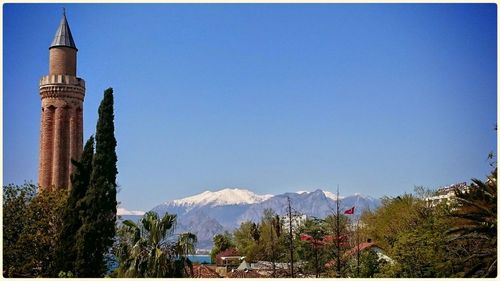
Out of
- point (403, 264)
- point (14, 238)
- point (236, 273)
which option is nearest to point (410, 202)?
point (236, 273)

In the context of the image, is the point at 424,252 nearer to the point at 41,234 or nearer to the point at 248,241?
the point at 41,234

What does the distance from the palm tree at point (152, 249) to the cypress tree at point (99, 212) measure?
296 centimetres

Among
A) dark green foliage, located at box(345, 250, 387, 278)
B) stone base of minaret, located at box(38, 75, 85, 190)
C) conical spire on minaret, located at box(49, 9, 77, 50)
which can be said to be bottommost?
dark green foliage, located at box(345, 250, 387, 278)

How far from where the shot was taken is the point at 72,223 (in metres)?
22.7

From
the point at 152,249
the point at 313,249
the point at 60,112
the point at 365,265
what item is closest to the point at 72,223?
the point at 152,249

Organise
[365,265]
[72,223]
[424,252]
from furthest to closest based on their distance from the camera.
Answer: [365,265] < [424,252] < [72,223]

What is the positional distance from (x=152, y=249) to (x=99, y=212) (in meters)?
3.96

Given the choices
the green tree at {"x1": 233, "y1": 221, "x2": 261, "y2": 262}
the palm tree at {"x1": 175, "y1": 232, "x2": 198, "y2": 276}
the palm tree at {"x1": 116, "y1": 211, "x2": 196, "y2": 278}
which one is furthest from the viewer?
the green tree at {"x1": 233, "y1": 221, "x2": 261, "y2": 262}

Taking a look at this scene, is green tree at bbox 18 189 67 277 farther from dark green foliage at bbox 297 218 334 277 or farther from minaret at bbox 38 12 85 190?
dark green foliage at bbox 297 218 334 277

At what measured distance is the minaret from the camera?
31906mm

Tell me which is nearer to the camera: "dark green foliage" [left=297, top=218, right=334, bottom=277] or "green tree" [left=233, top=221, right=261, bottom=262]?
"dark green foliage" [left=297, top=218, right=334, bottom=277]

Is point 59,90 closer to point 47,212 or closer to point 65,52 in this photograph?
point 65,52

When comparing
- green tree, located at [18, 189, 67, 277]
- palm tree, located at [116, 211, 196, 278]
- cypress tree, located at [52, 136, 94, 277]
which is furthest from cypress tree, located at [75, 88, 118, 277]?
palm tree, located at [116, 211, 196, 278]

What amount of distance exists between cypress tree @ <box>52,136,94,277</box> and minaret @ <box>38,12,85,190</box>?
8.92 meters
